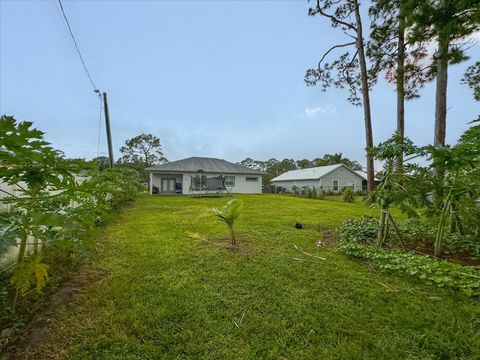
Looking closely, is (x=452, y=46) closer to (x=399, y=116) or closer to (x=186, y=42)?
(x=399, y=116)

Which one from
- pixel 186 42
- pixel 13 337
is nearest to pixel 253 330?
pixel 13 337

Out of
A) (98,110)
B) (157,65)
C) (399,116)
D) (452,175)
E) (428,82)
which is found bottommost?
(452,175)

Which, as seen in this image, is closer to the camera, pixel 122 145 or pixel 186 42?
pixel 186 42

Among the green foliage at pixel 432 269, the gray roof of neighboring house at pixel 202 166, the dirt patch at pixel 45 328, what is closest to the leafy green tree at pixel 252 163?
the gray roof of neighboring house at pixel 202 166

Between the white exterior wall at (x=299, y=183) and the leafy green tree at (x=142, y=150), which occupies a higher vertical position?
the leafy green tree at (x=142, y=150)

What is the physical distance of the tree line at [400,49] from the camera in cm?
442

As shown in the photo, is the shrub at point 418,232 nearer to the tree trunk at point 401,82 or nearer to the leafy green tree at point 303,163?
the tree trunk at point 401,82

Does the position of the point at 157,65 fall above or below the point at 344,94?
above

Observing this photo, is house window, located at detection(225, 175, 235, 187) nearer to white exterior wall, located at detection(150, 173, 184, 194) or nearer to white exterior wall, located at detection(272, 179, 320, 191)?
white exterior wall, located at detection(150, 173, 184, 194)

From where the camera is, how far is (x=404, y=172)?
11.2 ft

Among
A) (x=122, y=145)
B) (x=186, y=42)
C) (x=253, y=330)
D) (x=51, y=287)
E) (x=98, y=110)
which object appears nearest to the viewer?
(x=253, y=330)

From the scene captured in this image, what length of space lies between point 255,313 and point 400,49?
8911mm

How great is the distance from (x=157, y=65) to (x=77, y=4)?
4.90m

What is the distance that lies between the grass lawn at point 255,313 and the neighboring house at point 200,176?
12906 millimetres
